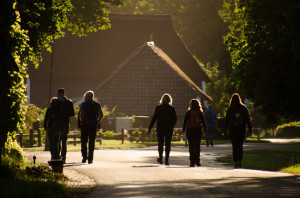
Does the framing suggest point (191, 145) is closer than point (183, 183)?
No

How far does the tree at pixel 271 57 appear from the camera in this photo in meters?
25.4

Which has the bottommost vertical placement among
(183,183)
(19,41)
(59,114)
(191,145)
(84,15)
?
(183,183)

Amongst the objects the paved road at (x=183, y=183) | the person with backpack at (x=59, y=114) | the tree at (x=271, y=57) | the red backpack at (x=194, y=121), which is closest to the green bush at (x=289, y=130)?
the tree at (x=271, y=57)

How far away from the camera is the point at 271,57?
26.4 m

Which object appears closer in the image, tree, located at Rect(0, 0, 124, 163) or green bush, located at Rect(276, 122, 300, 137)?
tree, located at Rect(0, 0, 124, 163)

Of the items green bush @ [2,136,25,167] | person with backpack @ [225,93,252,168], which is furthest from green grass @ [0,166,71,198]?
person with backpack @ [225,93,252,168]

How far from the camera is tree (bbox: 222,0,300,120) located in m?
25.4

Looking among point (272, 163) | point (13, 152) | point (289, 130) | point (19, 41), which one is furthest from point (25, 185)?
point (289, 130)

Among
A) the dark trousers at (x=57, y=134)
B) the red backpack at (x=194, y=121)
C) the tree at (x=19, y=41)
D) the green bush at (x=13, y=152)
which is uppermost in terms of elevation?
the tree at (x=19, y=41)

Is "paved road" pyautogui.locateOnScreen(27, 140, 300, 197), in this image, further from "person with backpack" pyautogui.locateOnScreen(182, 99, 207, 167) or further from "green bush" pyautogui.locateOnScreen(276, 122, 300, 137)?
"green bush" pyautogui.locateOnScreen(276, 122, 300, 137)

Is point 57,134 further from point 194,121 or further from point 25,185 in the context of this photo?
point 25,185

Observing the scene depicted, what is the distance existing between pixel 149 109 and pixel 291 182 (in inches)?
1583

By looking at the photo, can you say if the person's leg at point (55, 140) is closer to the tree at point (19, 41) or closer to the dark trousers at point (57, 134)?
the dark trousers at point (57, 134)

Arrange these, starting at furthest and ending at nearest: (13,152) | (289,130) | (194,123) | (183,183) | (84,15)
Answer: (289,130) → (84,15) → (194,123) → (13,152) → (183,183)
